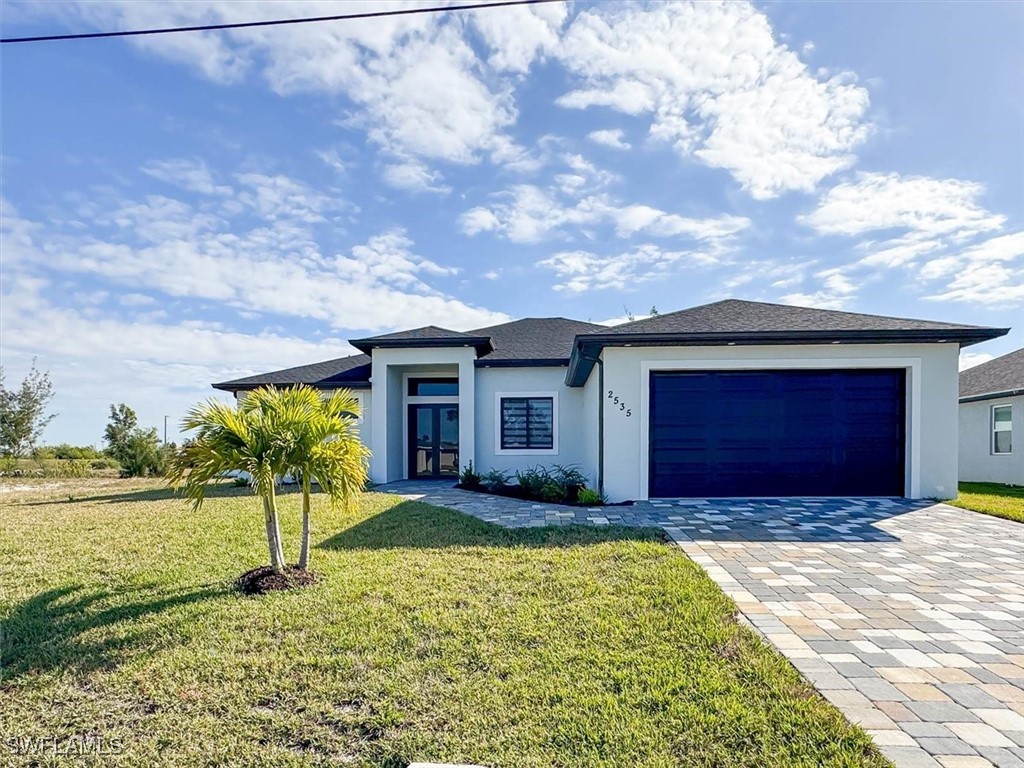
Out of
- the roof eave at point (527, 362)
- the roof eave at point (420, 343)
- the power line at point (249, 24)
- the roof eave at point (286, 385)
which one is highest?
the power line at point (249, 24)

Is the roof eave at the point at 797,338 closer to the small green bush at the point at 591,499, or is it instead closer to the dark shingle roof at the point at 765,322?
the dark shingle roof at the point at 765,322

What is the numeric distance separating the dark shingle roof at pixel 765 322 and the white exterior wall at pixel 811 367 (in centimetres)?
45

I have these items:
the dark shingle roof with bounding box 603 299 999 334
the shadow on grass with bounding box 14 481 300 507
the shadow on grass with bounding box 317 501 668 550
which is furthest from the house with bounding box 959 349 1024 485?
the shadow on grass with bounding box 14 481 300 507

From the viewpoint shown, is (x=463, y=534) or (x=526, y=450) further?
(x=526, y=450)

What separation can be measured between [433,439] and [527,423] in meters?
3.39

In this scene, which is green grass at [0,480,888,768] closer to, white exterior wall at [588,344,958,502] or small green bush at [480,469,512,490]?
white exterior wall at [588,344,958,502]

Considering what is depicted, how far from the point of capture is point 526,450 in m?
14.3

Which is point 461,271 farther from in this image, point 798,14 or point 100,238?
point 798,14

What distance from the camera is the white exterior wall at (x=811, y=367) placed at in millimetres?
9797

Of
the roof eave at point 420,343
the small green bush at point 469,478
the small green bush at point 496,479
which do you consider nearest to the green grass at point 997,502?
the small green bush at point 496,479

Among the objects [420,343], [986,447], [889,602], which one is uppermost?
[420,343]

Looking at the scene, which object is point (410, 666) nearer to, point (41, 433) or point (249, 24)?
point (249, 24)

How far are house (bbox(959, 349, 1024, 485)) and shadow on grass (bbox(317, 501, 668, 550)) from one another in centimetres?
1506

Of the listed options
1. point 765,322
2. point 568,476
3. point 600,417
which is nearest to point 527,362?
point 568,476
